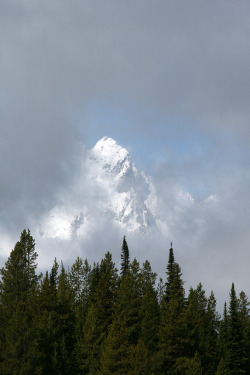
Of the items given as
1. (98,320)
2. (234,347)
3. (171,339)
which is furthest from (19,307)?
(234,347)

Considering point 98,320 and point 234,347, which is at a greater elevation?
point 98,320

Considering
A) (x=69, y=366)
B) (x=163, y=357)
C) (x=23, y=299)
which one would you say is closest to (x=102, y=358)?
(x=69, y=366)

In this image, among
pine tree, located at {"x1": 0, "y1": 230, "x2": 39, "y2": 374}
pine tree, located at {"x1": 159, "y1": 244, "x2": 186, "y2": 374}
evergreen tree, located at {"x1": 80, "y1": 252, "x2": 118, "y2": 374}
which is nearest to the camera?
pine tree, located at {"x1": 0, "y1": 230, "x2": 39, "y2": 374}

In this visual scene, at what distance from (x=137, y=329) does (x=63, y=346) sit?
13.1 meters

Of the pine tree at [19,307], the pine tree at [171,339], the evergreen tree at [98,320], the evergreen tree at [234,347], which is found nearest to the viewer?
the pine tree at [19,307]

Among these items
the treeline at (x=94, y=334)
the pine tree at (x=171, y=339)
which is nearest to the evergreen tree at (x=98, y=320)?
the treeline at (x=94, y=334)

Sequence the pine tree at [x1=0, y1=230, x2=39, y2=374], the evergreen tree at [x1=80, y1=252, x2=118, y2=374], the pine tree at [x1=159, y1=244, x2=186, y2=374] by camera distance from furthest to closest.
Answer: the evergreen tree at [x1=80, y1=252, x2=118, y2=374], the pine tree at [x1=159, y1=244, x2=186, y2=374], the pine tree at [x1=0, y1=230, x2=39, y2=374]

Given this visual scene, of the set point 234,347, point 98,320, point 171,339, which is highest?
point 98,320

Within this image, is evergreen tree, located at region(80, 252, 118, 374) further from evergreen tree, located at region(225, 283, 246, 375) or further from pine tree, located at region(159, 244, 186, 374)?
evergreen tree, located at region(225, 283, 246, 375)

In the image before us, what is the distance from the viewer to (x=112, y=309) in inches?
2522

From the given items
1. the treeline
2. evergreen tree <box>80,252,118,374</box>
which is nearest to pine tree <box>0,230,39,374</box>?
the treeline

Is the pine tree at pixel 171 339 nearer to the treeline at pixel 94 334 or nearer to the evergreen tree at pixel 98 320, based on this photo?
the treeline at pixel 94 334

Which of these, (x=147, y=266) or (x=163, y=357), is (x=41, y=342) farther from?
(x=147, y=266)

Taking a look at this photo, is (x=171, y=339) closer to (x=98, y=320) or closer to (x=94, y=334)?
(x=94, y=334)
